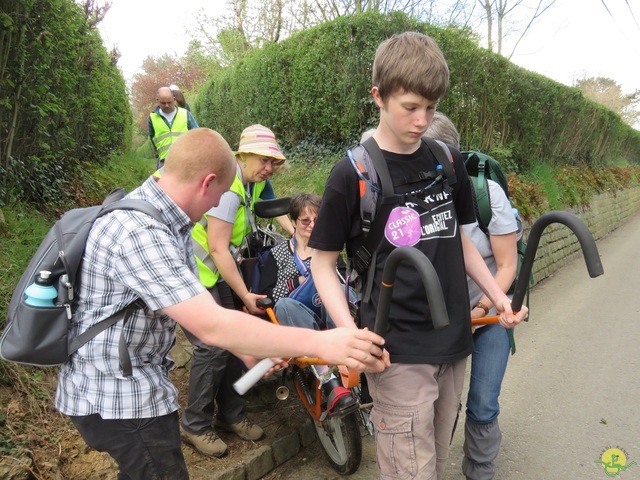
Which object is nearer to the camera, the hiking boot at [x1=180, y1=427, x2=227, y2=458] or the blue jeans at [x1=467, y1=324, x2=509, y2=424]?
the blue jeans at [x1=467, y1=324, x2=509, y2=424]

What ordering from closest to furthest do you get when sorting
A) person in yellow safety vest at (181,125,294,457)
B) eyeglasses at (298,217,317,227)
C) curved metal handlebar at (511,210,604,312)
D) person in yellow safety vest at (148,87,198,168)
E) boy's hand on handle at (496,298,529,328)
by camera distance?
curved metal handlebar at (511,210,604,312) < boy's hand on handle at (496,298,529,328) < person in yellow safety vest at (181,125,294,457) < eyeglasses at (298,217,317,227) < person in yellow safety vest at (148,87,198,168)

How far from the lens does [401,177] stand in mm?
1900

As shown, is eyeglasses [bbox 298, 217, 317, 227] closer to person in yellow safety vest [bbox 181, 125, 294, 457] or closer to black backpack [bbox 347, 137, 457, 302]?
person in yellow safety vest [bbox 181, 125, 294, 457]

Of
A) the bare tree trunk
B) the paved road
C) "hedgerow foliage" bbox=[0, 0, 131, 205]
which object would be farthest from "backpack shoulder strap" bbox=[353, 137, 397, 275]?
the bare tree trunk

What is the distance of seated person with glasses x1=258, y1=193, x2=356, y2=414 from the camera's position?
10.4ft

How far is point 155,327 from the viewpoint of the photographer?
1.85 metres

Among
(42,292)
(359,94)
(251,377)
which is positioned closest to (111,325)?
(42,292)

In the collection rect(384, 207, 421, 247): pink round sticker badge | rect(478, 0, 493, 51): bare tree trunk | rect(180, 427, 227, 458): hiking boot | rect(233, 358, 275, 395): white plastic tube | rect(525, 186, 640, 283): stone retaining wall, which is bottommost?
rect(525, 186, 640, 283): stone retaining wall

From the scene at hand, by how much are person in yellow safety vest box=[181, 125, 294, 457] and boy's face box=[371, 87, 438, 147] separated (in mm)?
1450

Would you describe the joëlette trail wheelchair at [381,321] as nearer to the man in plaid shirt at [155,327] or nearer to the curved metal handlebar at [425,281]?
the curved metal handlebar at [425,281]

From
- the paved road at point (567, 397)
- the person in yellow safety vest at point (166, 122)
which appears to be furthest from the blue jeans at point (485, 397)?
the person in yellow safety vest at point (166, 122)

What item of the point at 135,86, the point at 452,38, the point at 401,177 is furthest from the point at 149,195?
the point at 135,86

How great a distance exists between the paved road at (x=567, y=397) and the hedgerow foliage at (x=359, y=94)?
3667 millimetres

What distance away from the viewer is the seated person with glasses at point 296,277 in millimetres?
3158
